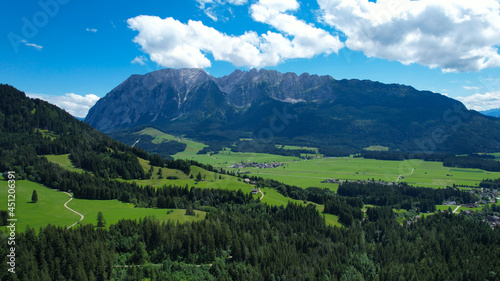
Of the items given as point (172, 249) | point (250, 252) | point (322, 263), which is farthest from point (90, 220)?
point (322, 263)

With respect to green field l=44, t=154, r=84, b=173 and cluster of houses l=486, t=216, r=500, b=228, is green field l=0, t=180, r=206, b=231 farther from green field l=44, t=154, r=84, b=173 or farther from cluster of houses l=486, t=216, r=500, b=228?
cluster of houses l=486, t=216, r=500, b=228

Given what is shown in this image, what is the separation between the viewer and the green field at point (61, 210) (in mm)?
73312

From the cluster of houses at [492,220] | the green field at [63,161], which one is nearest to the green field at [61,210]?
the green field at [63,161]

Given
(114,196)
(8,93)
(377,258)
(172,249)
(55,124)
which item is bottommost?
(377,258)

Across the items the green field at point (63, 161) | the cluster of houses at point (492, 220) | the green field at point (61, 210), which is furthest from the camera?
the green field at point (63, 161)

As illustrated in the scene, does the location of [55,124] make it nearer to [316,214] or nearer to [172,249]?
[172,249]

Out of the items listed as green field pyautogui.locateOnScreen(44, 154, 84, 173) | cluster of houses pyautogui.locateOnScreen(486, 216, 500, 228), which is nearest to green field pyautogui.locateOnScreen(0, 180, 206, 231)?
green field pyautogui.locateOnScreen(44, 154, 84, 173)

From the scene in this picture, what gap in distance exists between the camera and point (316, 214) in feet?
339

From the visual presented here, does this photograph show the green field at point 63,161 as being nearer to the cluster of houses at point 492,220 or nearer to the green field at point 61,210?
the green field at point 61,210

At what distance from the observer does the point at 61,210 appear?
8244 centimetres

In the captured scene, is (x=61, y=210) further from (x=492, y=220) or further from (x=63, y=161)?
(x=492, y=220)

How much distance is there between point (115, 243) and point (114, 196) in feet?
144

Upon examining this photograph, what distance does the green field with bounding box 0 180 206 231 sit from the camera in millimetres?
73312

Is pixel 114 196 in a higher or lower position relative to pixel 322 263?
higher
